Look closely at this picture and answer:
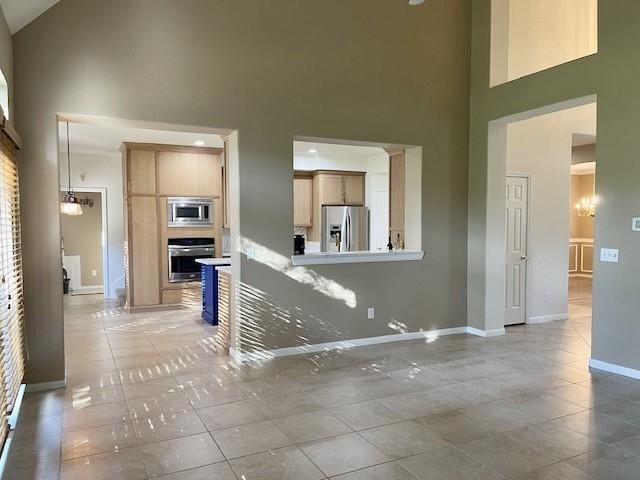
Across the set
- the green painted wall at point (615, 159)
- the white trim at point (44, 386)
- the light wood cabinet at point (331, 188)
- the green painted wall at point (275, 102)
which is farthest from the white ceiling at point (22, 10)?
the light wood cabinet at point (331, 188)

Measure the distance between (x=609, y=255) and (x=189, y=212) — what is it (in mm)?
5880

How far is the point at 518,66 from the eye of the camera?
5945 mm

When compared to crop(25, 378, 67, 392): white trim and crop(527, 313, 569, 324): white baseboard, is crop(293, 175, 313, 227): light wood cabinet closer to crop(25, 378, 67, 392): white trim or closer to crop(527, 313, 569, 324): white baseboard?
crop(527, 313, 569, 324): white baseboard

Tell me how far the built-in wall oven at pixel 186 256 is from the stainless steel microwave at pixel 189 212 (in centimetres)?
27

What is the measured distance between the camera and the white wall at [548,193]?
243 inches

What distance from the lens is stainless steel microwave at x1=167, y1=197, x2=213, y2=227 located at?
7602 millimetres

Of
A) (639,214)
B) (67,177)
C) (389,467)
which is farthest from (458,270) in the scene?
(67,177)

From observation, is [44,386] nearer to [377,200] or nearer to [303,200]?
[303,200]

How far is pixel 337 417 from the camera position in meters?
3.25

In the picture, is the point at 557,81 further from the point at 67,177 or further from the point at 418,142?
the point at 67,177

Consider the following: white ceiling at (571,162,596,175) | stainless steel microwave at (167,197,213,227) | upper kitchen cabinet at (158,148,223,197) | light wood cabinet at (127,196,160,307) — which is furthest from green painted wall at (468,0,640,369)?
white ceiling at (571,162,596,175)

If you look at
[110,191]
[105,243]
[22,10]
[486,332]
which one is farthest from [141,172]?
[486,332]

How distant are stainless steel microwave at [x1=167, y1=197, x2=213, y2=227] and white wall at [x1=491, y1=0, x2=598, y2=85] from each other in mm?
4890

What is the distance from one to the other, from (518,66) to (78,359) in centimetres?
604
